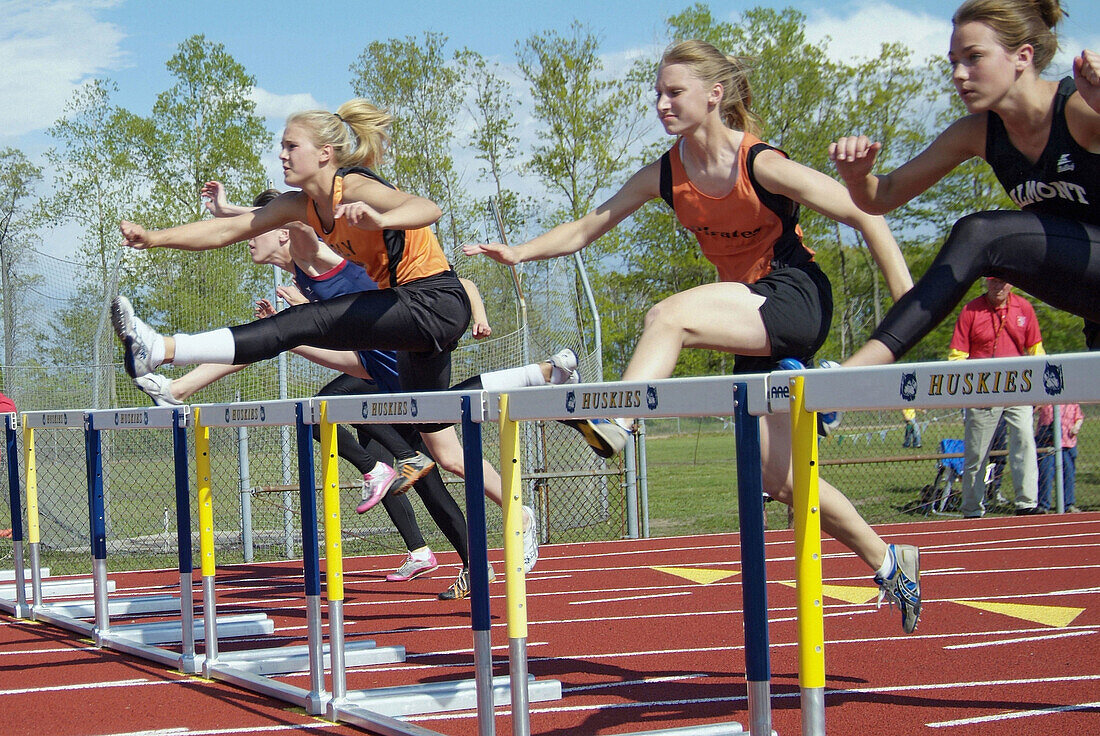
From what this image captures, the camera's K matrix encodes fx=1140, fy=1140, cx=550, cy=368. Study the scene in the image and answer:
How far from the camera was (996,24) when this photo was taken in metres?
2.79

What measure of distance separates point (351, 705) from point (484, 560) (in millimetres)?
941

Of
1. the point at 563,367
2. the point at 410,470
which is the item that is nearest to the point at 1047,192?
the point at 563,367

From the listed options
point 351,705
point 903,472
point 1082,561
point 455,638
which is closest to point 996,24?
point 351,705

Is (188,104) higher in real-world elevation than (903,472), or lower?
higher

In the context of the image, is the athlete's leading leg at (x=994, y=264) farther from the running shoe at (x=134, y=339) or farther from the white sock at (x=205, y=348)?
the running shoe at (x=134, y=339)

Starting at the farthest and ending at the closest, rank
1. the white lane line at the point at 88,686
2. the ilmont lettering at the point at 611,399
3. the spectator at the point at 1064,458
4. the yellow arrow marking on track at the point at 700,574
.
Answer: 1. the spectator at the point at 1064,458
2. the yellow arrow marking on track at the point at 700,574
3. the white lane line at the point at 88,686
4. the ilmont lettering at the point at 611,399

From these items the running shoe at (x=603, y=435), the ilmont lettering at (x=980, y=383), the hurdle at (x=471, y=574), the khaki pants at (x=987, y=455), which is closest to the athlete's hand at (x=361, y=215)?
the hurdle at (x=471, y=574)

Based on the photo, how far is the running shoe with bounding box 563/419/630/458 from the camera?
10.4ft

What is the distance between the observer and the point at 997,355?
332 inches

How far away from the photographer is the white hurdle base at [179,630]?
16.5 ft

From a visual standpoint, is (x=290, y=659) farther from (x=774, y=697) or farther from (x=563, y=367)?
(x=774, y=697)

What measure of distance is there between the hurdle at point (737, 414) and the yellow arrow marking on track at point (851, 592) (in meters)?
3.33

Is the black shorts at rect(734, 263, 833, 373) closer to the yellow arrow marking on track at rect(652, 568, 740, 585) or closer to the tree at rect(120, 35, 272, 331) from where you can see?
the yellow arrow marking on track at rect(652, 568, 740, 585)

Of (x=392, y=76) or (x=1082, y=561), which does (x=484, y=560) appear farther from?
(x=392, y=76)
